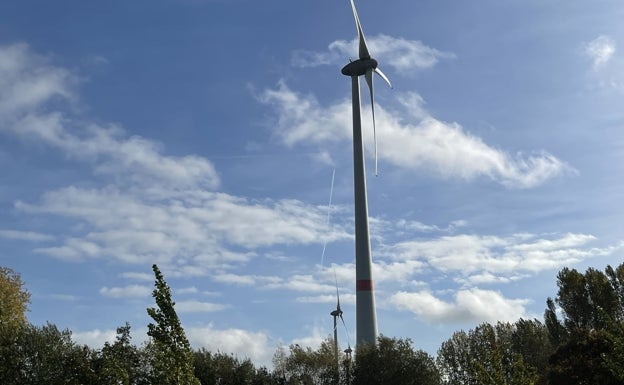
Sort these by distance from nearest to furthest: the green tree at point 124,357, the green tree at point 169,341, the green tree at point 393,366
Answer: the green tree at point 169,341, the green tree at point 124,357, the green tree at point 393,366

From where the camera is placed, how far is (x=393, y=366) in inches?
3541

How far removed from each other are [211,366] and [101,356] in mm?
23327

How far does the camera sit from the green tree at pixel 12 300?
79625 millimetres

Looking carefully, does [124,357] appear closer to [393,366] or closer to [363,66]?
[393,366]

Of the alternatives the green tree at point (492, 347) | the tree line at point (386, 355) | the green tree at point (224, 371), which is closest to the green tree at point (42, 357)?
the tree line at point (386, 355)

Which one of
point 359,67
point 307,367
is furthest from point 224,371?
point 359,67

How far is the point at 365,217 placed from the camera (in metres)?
105

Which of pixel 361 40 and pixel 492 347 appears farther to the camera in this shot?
pixel 361 40

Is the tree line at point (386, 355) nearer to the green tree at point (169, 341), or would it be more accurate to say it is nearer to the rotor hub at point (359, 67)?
the green tree at point (169, 341)

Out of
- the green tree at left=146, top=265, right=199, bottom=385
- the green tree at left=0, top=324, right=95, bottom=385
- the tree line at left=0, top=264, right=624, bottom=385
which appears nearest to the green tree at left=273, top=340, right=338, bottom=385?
the tree line at left=0, top=264, right=624, bottom=385

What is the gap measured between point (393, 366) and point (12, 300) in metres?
53.2

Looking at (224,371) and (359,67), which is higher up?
(359,67)

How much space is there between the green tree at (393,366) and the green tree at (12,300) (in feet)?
149

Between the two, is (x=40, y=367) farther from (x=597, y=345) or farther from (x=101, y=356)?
(x=597, y=345)
